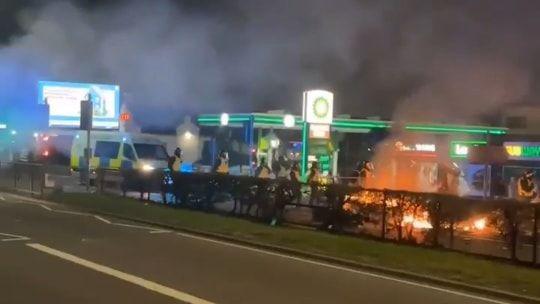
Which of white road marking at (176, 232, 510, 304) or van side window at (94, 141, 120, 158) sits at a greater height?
van side window at (94, 141, 120, 158)

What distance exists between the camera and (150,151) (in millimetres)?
21203

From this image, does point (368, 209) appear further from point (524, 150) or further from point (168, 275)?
point (524, 150)

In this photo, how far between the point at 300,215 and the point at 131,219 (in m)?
2.79

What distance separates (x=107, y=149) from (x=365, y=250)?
1326 cm

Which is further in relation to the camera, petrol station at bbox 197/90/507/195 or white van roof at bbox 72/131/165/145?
white van roof at bbox 72/131/165/145

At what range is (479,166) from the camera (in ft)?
57.6

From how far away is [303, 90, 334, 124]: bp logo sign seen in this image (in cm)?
1590

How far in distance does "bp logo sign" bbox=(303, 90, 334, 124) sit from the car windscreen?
599cm

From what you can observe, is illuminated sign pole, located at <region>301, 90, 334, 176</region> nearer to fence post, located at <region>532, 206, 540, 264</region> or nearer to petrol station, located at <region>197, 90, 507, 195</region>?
petrol station, located at <region>197, 90, 507, 195</region>

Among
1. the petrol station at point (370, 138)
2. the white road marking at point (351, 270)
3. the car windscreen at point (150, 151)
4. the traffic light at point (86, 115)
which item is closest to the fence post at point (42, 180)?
the traffic light at point (86, 115)

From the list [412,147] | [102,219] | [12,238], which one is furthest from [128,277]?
[412,147]

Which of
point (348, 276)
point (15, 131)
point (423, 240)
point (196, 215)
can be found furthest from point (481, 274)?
point (15, 131)

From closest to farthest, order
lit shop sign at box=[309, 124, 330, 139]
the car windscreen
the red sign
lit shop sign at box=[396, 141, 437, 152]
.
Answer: lit shop sign at box=[396, 141, 437, 152] < lit shop sign at box=[309, 124, 330, 139] < the car windscreen < the red sign

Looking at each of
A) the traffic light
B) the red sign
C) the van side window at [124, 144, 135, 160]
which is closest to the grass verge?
the traffic light
